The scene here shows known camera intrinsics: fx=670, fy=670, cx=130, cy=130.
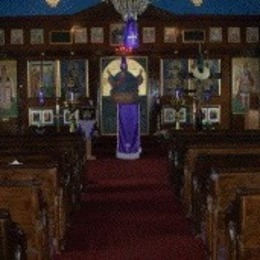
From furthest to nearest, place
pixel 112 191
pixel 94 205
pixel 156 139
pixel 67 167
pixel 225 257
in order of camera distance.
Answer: pixel 156 139 < pixel 112 191 < pixel 94 205 < pixel 67 167 < pixel 225 257

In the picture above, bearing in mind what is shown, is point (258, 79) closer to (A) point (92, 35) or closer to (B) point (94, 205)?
(A) point (92, 35)

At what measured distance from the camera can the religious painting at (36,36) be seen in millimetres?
19250

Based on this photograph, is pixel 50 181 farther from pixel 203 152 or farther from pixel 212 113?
pixel 212 113

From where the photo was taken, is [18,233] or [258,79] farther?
[258,79]

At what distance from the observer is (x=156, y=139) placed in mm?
18469

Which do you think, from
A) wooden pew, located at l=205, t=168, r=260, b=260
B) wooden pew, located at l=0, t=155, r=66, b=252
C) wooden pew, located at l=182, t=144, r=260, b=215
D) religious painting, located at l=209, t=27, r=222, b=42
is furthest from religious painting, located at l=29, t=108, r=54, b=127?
wooden pew, located at l=205, t=168, r=260, b=260

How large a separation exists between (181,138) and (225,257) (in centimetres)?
410

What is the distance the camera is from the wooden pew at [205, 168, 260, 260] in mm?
6496

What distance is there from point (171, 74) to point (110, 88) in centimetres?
179

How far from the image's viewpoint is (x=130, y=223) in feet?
28.9

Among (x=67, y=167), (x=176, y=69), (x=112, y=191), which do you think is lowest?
(x=112, y=191)

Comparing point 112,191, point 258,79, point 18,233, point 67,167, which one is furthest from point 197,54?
point 18,233

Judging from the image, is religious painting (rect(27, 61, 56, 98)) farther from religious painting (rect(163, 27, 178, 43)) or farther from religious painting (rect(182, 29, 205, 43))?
religious painting (rect(182, 29, 205, 43))

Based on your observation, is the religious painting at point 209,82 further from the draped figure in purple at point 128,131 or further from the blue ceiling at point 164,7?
the draped figure in purple at point 128,131
